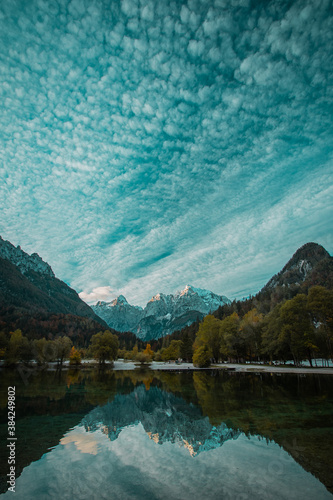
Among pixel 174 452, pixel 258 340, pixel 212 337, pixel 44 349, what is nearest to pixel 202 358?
pixel 258 340

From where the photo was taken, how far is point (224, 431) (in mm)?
15695

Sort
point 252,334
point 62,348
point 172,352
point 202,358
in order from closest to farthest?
point 202,358, point 252,334, point 62,348, point 172,352

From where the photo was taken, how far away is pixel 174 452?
12766 millimetres

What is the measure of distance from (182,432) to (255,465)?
6.23 metres

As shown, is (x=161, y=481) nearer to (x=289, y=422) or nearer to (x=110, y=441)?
(x=110, y=441)

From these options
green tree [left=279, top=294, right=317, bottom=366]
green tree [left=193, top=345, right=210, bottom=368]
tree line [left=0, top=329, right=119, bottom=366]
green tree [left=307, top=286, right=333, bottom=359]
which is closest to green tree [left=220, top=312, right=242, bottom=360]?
green tree [left=193, top=345, right=210, bottom=368]

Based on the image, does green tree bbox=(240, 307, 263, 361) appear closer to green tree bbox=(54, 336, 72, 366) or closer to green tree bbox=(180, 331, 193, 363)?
green tree bbox=(180, 331, 193, 363)

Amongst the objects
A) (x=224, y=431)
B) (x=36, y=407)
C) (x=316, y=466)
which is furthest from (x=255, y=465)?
(x=36, y=407)

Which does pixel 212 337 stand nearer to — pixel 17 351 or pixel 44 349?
pixel 44 349

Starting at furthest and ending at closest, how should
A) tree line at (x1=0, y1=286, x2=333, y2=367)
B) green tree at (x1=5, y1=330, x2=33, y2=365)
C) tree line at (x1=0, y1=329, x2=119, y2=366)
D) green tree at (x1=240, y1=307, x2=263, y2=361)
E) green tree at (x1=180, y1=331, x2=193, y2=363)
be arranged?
green tree at (x1=180, y1=331, x2=193, y2=363), tree line at (x1=0, y1=329, x2=119, y2=366), green tree at (x1=5, y1=330, x2=33, y2=365), green tree at (x1=240, y1=307, x2=263, y2=361), tree line at (x1=0, y1=286, x2=333, y2=367)

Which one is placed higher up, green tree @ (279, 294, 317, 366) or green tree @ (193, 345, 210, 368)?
green tree @ (279, 294, 317, 366)

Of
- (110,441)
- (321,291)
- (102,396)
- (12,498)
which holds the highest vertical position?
(321,291)

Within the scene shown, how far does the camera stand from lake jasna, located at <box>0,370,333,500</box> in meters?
9.02

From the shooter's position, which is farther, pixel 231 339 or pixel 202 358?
pixel 231 339
